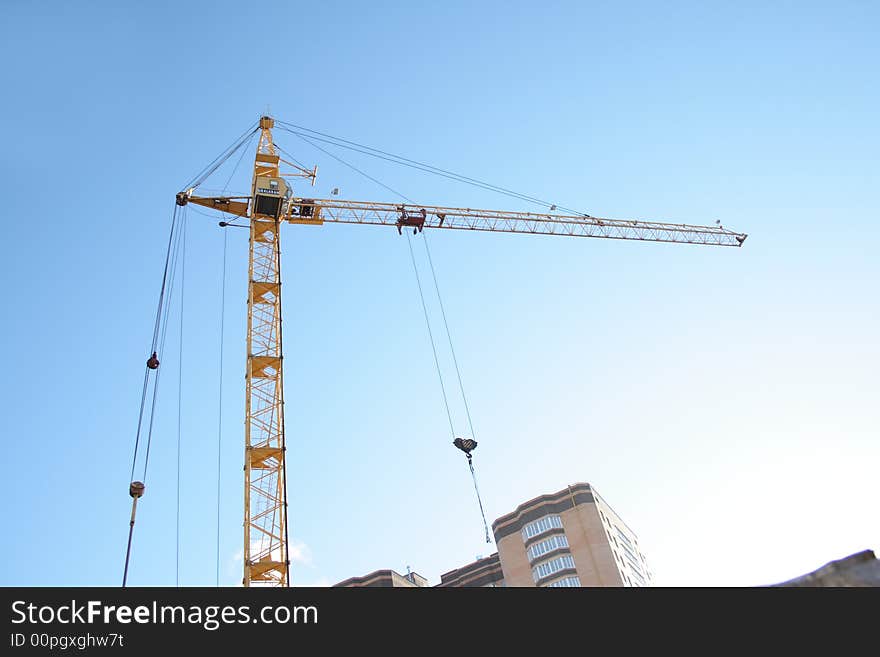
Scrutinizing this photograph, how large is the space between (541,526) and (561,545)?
8.86 feet

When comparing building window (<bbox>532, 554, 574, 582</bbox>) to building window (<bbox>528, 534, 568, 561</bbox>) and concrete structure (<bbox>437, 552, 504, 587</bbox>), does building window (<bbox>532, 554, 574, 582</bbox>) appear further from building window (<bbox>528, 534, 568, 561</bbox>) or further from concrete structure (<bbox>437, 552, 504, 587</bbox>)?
concrete structure (<bbox>437, 552, 504, 587</bbox>)

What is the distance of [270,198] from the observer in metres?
40.2

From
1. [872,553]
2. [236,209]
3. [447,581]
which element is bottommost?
[872,553]

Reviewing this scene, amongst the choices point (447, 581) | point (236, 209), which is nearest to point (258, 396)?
point (236, 209)

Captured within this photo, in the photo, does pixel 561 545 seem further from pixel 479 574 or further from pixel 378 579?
pixel 378 579

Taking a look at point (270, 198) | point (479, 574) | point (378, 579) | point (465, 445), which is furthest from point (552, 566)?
point (270, 198)

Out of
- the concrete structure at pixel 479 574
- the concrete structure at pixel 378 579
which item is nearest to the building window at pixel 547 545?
the concrete structure at pixel 479 574

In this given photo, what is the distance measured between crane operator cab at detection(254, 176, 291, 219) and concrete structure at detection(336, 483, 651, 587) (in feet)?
134

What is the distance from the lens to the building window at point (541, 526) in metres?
66.9

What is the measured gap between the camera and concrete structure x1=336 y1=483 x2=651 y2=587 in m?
63.8

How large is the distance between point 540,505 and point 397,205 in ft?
110
